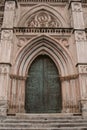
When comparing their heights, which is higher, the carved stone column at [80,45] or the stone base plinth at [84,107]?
the carved stone column at [80,45]

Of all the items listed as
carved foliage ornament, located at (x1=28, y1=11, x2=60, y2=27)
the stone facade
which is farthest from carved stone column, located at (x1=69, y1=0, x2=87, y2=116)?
carved foliage ornament, located at (x1=28, y1=11, x2=60, y2=27)

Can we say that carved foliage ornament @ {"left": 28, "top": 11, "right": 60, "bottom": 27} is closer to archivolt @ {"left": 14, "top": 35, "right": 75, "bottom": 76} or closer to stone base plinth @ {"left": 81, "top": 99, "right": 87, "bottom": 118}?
archivolt @ {"left": 14, "top": 35, "right": 75, "bottom": 76}

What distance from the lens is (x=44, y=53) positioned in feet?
38.3

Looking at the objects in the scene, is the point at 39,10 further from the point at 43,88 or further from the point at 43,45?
the point at 43,88

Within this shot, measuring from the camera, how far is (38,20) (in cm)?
1287

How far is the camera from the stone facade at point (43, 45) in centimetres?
995

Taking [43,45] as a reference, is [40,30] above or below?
above

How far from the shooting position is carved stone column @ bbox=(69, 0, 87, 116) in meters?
9.67

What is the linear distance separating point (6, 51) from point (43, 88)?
2.74 metres

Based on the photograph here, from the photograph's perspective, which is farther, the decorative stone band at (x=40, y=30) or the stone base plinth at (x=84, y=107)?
the decorative stone band at (x=40, y=30)

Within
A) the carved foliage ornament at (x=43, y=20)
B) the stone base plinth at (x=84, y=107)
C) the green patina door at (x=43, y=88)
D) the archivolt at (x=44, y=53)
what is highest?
the carved foliage ornament at (x=43, y=20)

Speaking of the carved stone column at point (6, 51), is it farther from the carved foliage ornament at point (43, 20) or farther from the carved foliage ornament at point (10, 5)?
the carved foliage ornament at point (43, 20)

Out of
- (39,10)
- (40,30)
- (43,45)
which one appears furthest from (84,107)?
(39,10)

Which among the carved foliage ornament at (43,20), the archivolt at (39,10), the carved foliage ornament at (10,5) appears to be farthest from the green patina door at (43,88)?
the carved foliage ornament at (10,5)
